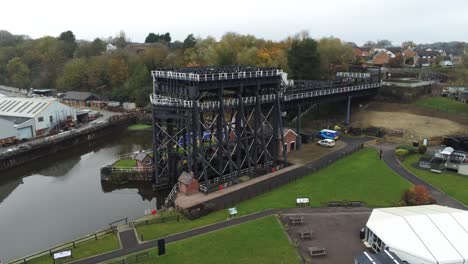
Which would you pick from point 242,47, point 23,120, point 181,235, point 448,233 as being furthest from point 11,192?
point 242,47

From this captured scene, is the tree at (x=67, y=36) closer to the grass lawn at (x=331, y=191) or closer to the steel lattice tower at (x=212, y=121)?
the steel lattice tower at (x=212, y=121)

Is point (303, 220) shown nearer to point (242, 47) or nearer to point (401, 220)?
point (401, 220)

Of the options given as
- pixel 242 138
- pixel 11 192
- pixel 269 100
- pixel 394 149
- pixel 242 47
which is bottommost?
pixel 11 192

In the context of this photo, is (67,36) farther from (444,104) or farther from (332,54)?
(444,104)

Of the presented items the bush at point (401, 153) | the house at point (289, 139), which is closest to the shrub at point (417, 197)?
the bush at point (401, 153)

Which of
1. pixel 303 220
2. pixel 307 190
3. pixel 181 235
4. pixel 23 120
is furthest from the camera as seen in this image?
pixel 23 120
